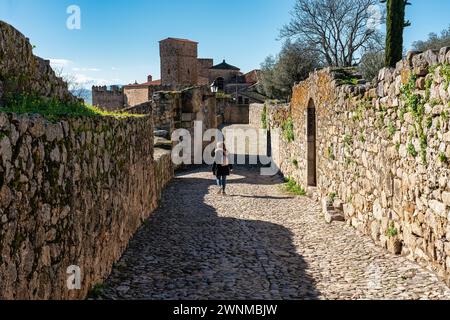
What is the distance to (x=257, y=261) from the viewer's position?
6270 millimetres

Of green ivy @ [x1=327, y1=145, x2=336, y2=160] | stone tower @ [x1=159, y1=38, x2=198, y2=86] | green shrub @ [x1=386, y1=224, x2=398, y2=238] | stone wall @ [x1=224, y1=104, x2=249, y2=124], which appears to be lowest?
green shrub @ [x1=386, y1=224, x2=398, y2=238]

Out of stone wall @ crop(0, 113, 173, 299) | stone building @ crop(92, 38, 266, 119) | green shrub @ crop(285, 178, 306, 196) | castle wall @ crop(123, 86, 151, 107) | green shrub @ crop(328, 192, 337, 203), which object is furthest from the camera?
castle wall @ crop(123, 86, 151, 107)

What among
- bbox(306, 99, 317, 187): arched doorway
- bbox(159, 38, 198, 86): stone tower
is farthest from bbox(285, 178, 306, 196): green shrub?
bbox(159, 38, 198, 86): stone tower

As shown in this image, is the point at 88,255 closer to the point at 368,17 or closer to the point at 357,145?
the point at 357,145

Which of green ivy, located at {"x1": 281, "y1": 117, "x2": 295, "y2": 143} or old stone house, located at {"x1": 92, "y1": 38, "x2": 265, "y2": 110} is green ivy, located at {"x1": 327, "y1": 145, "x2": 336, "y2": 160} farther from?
old stone house, located at {"x1": 92, "y1": 38, "x2": 265, "y2": 110}

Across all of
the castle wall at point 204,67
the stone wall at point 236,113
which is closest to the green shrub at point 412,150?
the stone wall at point 236,113

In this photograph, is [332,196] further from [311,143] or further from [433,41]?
[433,41]

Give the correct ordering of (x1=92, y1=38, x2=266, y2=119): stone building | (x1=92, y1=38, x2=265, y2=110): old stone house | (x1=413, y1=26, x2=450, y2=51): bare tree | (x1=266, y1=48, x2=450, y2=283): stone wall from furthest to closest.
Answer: (x1=92, y1=38, x2=265, y2=110): old stone house, (x1=92, y1=38, x2=266, y2=119): stone building, (x1=413, y1=26, x2=450, y2=51): bare tree, (x1=266, y1=48, x2=450, y2=283): stone wall

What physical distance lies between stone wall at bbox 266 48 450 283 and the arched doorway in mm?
1079

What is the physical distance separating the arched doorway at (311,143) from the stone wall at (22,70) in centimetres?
705

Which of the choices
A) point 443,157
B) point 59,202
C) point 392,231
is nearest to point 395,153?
point 392,231

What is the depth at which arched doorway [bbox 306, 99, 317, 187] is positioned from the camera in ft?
38.9
